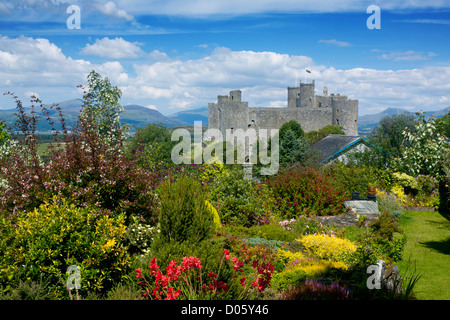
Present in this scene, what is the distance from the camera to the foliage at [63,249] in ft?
14.5

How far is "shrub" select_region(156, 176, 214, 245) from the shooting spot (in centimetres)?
528

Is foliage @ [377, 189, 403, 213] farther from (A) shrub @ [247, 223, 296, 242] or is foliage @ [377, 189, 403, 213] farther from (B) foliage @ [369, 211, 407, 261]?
(A) shrub @ [247, 223, 296, 242]

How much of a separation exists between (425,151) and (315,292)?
42.1ft

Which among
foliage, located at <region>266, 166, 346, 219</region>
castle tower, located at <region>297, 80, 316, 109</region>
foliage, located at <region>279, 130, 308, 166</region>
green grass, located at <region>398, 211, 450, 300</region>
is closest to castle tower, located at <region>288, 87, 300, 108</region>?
castle tower, located at <region>297, 80, 316, 109</region>

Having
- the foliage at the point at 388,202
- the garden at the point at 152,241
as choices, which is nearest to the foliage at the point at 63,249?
the garden at the point at 152,241

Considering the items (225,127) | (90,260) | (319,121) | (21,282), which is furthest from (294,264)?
(319,121)

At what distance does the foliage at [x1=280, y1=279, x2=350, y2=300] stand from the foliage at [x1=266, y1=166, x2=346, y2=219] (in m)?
5.89

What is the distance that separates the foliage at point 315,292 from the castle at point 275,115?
41.9m

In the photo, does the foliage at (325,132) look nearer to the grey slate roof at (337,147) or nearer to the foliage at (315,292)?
the grey slate roof at (337,147)

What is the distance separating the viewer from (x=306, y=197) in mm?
10797

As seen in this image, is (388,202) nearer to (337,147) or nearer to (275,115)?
(337,147)

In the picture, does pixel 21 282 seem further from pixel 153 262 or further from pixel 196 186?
pixel 196 186

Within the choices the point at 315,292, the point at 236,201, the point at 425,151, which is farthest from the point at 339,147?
the point at 315,292

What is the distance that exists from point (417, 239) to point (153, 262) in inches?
318
